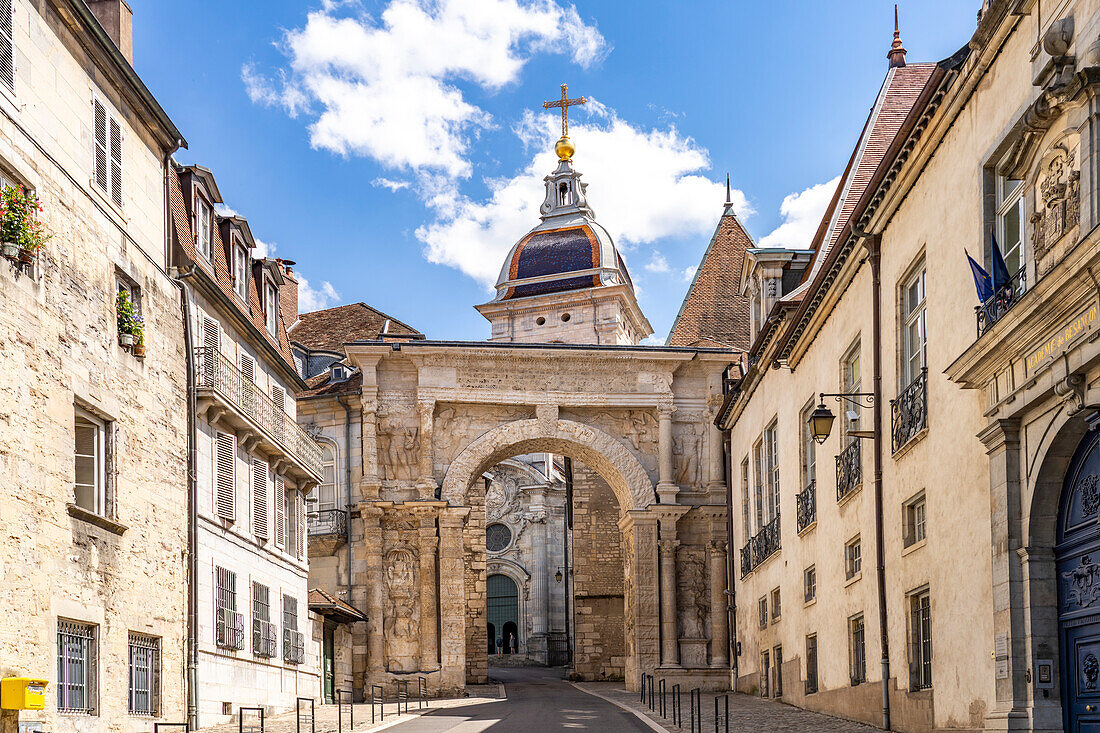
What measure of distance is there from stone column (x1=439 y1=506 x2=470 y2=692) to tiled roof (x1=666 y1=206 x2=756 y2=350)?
34.2ft

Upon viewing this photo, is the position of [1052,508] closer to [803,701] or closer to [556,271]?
[803,701]

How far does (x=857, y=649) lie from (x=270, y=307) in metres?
13.9

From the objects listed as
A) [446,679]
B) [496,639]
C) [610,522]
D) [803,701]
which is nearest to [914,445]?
[803,701]

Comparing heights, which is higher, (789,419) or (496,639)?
(789,419)

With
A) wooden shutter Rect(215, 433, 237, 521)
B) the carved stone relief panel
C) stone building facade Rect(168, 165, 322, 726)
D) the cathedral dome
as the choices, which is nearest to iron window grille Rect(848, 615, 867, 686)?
the carved stone relief panel

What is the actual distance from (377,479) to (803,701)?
51.8 feet

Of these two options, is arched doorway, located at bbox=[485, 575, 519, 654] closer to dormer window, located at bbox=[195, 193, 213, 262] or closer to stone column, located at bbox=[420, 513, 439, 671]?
stone column, located at bbox=[420, 513, 439, 671]

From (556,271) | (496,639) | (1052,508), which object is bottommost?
(496,639)

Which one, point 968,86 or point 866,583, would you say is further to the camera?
point 866,583

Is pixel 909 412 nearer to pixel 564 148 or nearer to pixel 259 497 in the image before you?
pixel 259 497

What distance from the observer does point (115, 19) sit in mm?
18609

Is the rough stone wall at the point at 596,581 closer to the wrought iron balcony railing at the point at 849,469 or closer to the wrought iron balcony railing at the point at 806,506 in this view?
the wrought iron balcony railing at the point at 806,506

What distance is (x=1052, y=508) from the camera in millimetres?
10500

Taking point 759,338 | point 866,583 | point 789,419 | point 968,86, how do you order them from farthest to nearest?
point 759,338 → point 789,419 → point 866,583 → point 968,86
